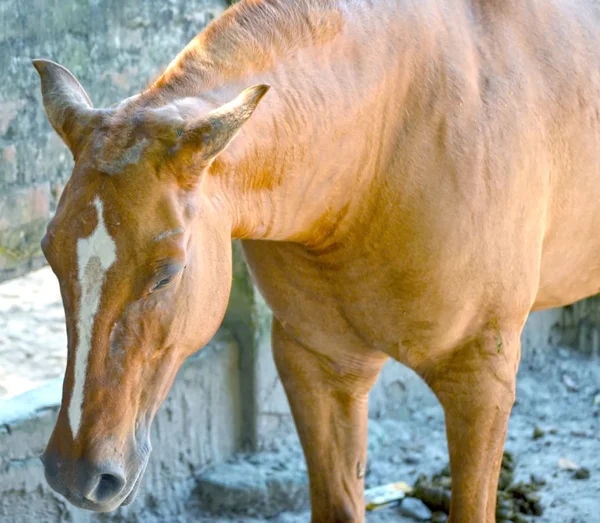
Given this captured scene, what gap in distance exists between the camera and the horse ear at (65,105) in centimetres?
180

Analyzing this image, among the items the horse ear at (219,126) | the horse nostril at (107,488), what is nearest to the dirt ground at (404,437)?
the horse nostril at (107,488)

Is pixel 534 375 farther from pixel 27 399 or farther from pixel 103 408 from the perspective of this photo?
pixel 103 408

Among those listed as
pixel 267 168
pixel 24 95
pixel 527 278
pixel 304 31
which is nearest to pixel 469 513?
pixel 527 278

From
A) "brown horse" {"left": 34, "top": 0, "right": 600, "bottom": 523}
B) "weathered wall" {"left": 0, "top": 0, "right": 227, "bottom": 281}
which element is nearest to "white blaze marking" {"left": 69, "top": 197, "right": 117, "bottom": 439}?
"brown horse" {"left": 34, "top": 0, "right": 600, "bottom": 523}

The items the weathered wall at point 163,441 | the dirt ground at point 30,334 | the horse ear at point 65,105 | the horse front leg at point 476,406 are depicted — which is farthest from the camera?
the dirt ground at point 30,334

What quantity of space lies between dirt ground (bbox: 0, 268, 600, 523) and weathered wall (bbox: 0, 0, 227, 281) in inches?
35.6

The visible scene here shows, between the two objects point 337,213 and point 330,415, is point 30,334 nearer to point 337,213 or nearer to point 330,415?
point 330,415

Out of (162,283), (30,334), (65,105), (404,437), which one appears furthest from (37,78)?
(404,437)

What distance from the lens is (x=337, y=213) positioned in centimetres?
214

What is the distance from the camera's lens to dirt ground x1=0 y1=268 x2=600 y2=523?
134 inches

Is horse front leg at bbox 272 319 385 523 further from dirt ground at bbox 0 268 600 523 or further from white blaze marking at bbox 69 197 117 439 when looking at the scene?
white blaze marking at bbox 69 197 117 439

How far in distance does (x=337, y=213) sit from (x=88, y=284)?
655 mm

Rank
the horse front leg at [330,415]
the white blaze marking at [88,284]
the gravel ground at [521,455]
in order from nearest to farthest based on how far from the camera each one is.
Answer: the white blaze marking at [88,284] < the horse front leg at [330,415] < the gravel ground at [521,455]

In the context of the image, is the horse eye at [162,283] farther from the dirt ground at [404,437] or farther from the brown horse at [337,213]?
the dirt ground at [404,437]
